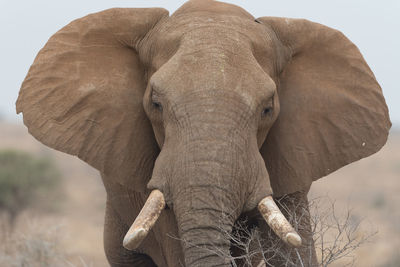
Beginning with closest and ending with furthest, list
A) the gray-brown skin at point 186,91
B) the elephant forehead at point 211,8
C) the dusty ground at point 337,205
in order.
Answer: the gray-brown skin at point 186,91 → the elephant forehead at point 211,8 → the dusty ground at point 337,205

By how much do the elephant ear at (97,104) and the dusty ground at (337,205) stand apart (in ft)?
3.23

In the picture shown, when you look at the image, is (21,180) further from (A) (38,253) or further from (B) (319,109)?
(B) (319,109)

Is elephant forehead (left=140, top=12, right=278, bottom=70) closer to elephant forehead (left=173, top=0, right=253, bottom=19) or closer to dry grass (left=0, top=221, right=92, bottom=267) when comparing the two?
elephant forehead (left=173, top=0, right=253, bottom=19)

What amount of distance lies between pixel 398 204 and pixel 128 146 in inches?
836

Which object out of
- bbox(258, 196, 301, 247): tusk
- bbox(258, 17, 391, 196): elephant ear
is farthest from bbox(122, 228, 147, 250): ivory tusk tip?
bbox(258, 17, 391, 196): elephant ear

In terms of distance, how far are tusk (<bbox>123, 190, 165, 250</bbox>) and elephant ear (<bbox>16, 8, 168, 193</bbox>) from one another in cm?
69

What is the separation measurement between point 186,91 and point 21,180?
42.3 feet

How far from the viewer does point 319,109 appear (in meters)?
4.45

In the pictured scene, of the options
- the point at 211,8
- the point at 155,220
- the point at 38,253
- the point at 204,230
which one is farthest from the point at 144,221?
the point at 38,253

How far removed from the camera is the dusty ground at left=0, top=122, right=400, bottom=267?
11.0 m

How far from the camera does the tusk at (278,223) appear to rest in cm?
334

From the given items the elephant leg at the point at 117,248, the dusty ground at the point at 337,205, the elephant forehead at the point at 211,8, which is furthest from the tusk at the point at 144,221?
the elephant leg at the point at 117,248

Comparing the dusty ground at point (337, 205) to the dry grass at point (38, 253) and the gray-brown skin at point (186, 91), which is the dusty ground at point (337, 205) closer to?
the dry grass at point (38, 253)

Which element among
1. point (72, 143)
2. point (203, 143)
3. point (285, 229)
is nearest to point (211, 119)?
point (203, 143)
